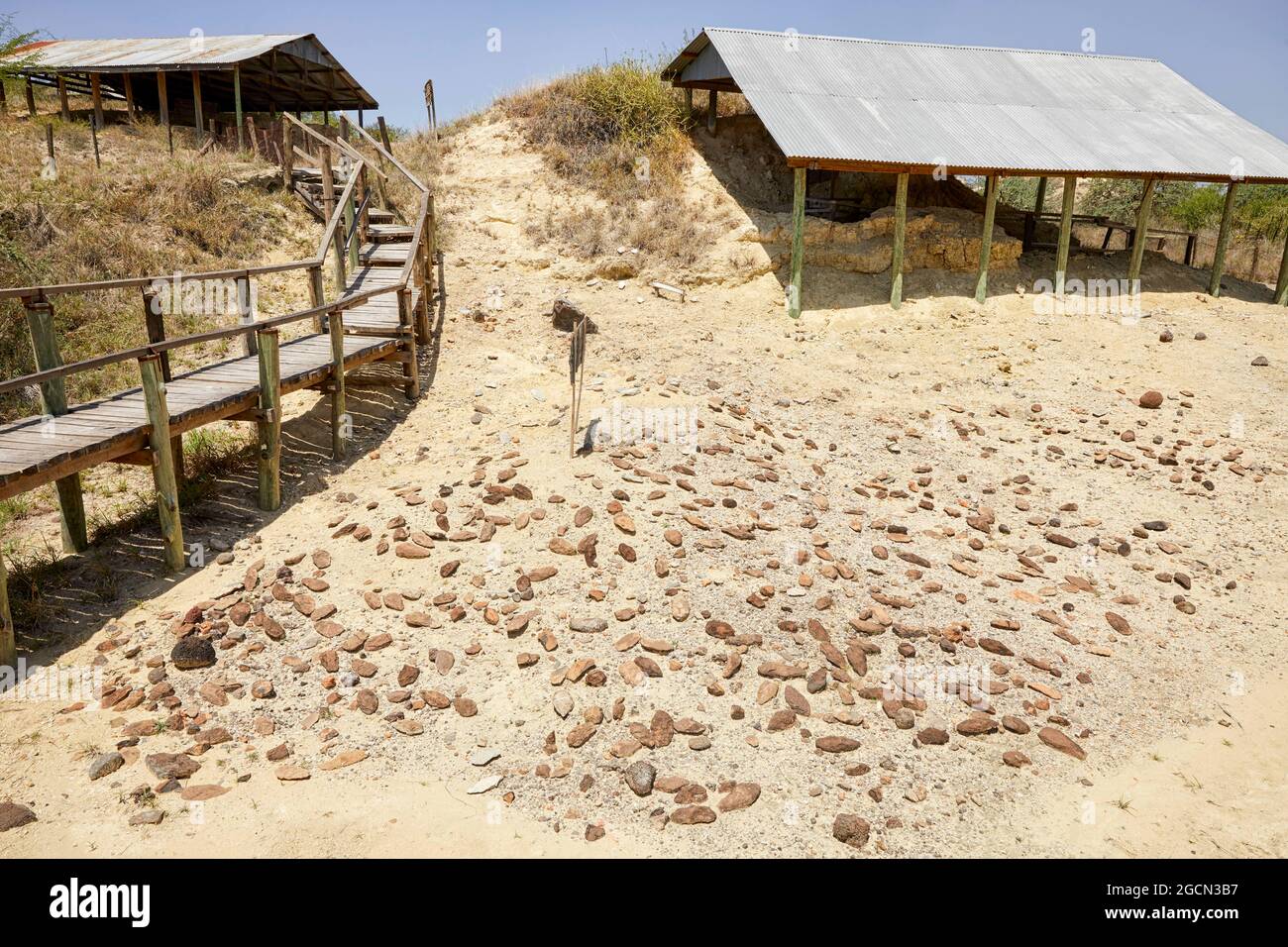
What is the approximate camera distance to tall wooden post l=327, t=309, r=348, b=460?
9.57 metres

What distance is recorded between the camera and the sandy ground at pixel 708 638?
498 cm

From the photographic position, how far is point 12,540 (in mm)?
7953

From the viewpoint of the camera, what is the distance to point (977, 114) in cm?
1736

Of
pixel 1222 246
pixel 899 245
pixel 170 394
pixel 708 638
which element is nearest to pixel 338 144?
pixel 170 394

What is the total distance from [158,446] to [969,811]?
23.5 feet

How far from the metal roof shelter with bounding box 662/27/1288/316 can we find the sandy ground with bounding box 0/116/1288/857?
18.3 ft

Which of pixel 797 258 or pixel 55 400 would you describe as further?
pixel 797 258

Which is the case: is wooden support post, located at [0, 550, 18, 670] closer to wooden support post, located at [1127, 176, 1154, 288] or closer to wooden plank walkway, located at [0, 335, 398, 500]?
wooden plank walkway, located at [0, 335, 398, 500]

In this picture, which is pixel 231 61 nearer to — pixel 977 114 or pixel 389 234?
pixel 389 234

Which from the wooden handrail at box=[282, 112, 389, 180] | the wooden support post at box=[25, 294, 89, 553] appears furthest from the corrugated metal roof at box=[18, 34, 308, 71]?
the wooden support post at box=[25, 294, 89, 553]

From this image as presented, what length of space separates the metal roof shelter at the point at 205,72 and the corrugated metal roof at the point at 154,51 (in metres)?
0.02

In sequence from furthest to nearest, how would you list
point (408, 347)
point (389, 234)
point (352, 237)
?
point (389, 234) → point (352, 237) → point (408, 347)

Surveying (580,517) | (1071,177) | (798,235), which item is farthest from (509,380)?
(1071,177)

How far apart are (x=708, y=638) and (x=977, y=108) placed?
53.5 feet
